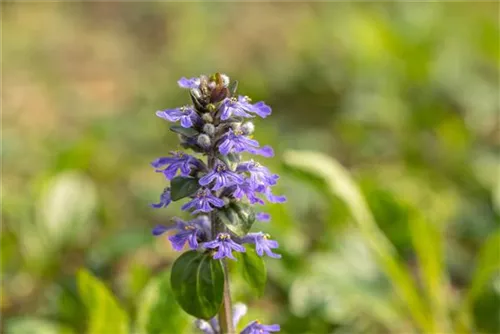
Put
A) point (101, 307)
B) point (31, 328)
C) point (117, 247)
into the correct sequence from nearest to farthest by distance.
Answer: point (101, 307) → point (31, 328) → point (117, 247)

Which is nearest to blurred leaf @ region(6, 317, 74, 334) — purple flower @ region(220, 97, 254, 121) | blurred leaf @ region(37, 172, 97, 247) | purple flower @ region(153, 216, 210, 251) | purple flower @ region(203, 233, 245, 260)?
blurred leaf @ region(37, 172, 97, 247)

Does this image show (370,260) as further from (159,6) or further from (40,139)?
(159,6)

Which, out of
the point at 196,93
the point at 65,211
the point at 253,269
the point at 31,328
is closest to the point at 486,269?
the point at 253,269

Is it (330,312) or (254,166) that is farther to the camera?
(330,312)

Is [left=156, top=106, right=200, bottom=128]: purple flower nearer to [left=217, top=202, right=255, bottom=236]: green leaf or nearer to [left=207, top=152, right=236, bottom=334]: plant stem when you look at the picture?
[left=207, top=152, right=236, bottom=334]: plant stem

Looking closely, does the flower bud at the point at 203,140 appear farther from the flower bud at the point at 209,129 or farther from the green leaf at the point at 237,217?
the green leaf at the point at 237,217

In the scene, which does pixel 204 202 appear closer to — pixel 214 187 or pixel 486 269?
pixel 214 187

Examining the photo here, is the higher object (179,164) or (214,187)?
(179,164)

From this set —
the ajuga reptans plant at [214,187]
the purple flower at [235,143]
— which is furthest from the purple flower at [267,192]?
the purple flower at [235,143]

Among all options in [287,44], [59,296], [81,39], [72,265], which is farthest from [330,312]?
[81,39]
